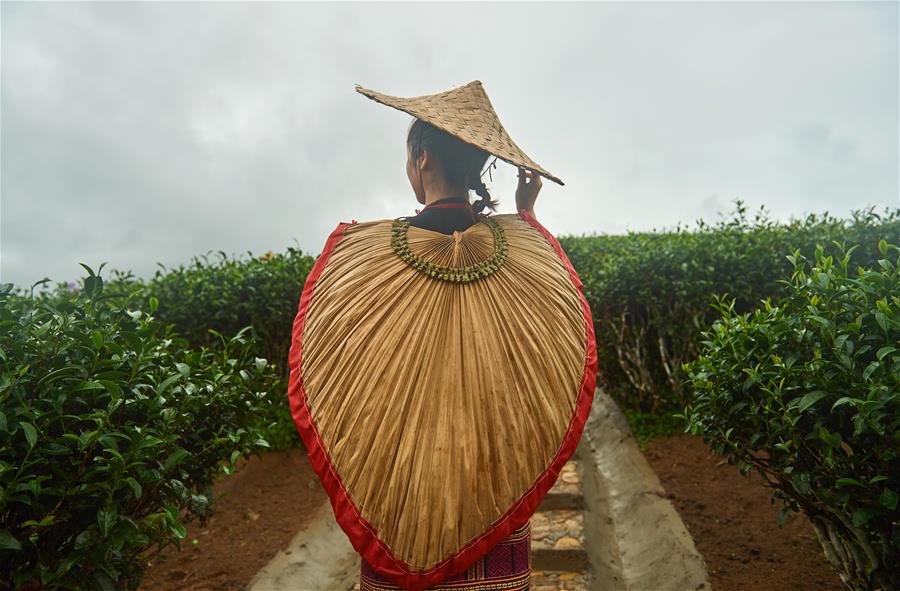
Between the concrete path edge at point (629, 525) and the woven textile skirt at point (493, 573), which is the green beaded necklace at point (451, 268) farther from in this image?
the concrete path edge at point (629, 525)

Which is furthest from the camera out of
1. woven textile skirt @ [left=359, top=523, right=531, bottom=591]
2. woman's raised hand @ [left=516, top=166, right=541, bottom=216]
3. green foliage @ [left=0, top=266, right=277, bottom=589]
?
woman's raised hand @ [left=516, top=166, right=541, bottom=216]

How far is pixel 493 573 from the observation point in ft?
5.71

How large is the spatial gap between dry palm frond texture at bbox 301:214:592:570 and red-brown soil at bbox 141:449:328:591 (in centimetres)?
168

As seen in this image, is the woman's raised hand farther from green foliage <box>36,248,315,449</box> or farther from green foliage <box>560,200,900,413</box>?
green foliage <box>36,248,315,449</box>

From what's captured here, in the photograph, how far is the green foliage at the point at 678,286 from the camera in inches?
165

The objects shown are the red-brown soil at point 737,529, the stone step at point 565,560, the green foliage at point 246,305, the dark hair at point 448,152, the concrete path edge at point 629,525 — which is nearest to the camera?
the dark hair at point 448,152

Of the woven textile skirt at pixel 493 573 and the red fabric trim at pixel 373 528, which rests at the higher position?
the red fabric trim at pixel 373 528

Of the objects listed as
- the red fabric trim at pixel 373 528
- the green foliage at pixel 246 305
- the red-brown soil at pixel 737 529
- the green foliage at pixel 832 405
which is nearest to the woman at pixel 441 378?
the red fabric trim at pixel 373 528

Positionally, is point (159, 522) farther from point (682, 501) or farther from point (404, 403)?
point (682, 501)

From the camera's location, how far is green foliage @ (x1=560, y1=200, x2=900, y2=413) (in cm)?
420

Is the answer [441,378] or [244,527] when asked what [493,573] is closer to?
[441,378]

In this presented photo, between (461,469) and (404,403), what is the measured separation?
25 centimetres

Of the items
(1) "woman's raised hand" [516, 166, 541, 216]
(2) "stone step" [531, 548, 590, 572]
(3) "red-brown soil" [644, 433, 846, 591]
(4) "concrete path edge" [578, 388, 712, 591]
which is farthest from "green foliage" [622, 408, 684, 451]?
(1) "woman's raised hand" [516, 166, 541, 216]

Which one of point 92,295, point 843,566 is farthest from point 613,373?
point 92,295
